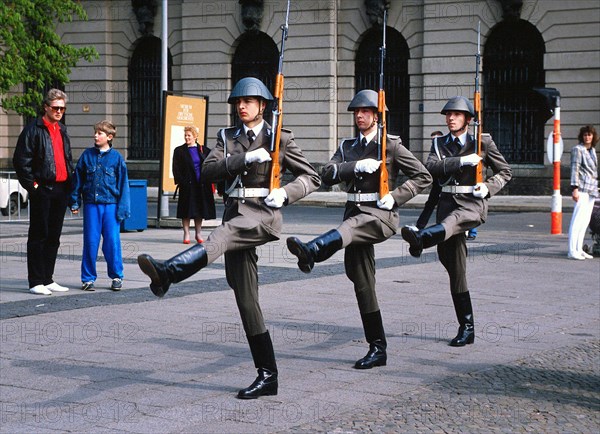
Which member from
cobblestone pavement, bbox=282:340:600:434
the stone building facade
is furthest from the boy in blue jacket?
the stone building facade

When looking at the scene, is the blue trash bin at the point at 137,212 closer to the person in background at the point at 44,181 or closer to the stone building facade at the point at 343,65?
the person in background at the point at 44,181

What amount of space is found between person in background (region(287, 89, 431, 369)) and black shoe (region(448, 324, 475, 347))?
3.34 feet

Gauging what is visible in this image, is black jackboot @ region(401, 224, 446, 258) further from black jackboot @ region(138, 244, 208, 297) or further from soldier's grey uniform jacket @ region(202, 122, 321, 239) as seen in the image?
black jackboot @ region(138, 244, 208, 297)

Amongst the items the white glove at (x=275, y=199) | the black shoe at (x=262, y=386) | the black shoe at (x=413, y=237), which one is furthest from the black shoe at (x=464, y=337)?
the white glove at (x=275, y=199)

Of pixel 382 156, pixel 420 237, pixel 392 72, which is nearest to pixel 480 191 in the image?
pixel 420 237

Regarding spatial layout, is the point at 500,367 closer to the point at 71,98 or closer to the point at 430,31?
the point at 430,31

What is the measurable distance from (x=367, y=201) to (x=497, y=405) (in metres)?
1.75

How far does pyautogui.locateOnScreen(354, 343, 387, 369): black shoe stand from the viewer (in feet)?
24.9

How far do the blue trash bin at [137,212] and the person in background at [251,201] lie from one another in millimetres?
12733

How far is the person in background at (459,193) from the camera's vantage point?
8641 mm

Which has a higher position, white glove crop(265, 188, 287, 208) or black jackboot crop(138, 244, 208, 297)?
white glove crop(265, 188, 287, 208)

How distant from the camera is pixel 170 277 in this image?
6219 mm

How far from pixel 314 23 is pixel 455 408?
27.8 m

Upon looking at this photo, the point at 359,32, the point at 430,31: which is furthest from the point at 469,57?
the point at 359,32
